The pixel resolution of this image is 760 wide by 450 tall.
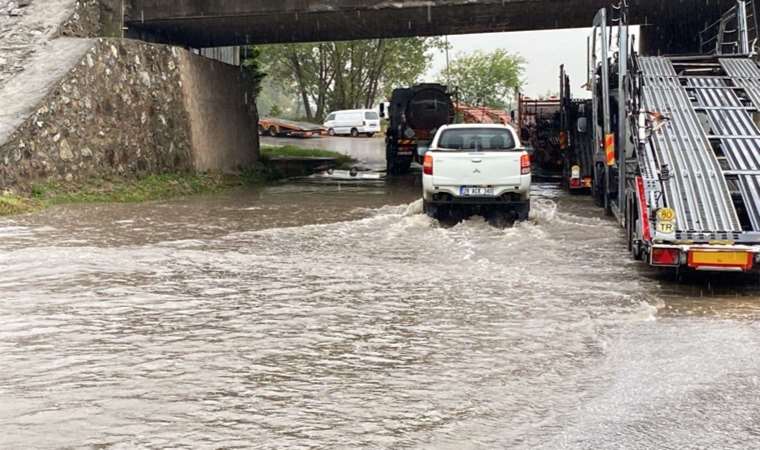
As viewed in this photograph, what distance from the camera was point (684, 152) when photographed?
35.2 ft

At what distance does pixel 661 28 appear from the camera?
82.2 ft

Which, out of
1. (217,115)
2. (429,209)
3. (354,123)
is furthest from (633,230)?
(354,123)

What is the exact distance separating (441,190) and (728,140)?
14.8 ft

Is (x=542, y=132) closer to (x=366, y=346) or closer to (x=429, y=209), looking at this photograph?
(x=429, y=209)

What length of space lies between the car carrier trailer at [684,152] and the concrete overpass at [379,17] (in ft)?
17.8

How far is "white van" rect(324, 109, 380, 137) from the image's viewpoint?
2237 inches

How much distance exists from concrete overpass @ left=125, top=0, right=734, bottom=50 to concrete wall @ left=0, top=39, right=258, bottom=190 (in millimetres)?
1115

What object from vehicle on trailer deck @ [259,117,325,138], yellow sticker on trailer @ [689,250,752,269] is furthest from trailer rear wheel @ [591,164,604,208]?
vehicle on trailer deck @ [259,117,325,138]

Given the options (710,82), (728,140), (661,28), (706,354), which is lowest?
(706,354)

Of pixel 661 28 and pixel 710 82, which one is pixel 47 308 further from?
pixel 661 28

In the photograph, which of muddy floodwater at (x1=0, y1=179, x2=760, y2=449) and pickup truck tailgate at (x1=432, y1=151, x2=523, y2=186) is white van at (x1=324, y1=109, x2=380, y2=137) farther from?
muddy floodwater at (x1=0, y1=179, x2=760, y2=449)

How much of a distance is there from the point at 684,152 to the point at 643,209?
1.56 meters

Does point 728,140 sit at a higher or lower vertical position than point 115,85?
lower

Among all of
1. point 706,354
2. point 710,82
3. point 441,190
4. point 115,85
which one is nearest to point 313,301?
point 706,354
